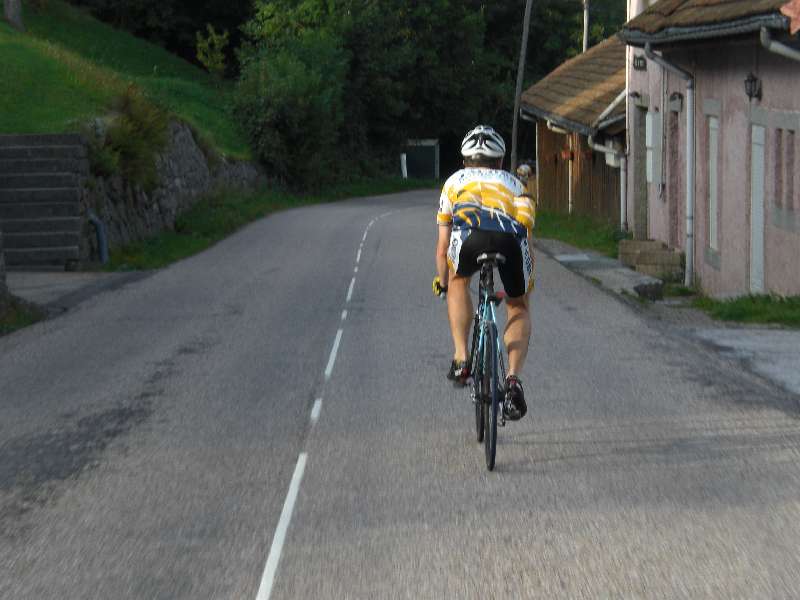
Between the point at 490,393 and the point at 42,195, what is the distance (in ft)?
60.6

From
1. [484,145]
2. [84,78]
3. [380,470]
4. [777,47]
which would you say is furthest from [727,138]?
[84,78]

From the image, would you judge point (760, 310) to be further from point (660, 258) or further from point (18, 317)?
point (18, 317)

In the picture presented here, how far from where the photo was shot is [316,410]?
1012cm

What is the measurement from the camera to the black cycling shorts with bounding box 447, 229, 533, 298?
796cm

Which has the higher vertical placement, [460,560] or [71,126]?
[71,126]

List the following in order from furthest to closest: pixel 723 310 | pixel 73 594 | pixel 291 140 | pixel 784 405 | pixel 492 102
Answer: pixel 492 102 < pixel 291 140 < pixel 723 310 < pixel 784 405 < pixel 73 594

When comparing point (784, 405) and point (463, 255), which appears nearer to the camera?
point (463, 255)

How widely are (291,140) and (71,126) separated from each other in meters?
26.1

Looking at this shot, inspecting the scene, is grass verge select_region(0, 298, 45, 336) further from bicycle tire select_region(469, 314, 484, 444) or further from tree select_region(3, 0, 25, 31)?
tree select_region(3, 0, 25, 31)

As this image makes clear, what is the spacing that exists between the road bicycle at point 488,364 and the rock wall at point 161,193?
1730cm

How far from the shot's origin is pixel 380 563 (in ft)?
20.3

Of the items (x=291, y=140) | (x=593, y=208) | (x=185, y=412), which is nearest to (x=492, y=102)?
(x=291, y=140)

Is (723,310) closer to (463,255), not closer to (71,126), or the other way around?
(463,255)

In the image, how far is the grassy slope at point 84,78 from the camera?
98.1 ft
